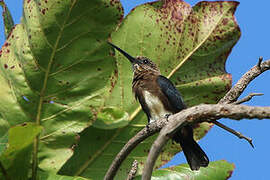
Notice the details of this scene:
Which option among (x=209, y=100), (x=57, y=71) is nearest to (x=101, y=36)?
(x=57, y=71)

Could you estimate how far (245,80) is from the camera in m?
3.05

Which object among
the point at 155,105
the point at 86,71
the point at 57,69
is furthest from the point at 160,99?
the point at 57,69

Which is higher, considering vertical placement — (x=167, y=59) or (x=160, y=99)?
(x=167, y=59)

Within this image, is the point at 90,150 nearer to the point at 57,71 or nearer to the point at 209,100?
the point at 57,71

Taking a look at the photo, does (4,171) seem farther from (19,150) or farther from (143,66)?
(143,66)

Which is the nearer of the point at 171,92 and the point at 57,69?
the point at 57,69

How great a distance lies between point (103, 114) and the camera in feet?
11.7

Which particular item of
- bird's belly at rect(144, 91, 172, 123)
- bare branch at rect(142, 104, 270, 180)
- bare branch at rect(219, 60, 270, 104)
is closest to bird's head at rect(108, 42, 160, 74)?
bird's belly at rect(144, 91, 172, 123)

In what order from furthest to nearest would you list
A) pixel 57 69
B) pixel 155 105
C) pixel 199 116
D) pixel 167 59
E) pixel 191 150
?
pixel 155 105 < pixel 191 150 < pixel 167 59 < pixel 57 69 < pixel 199 116

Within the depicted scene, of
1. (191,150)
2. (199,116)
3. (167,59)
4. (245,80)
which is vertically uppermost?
(167,59)

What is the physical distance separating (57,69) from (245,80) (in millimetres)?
1300

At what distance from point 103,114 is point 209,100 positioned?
37.4 inches

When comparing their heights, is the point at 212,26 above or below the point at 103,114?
above

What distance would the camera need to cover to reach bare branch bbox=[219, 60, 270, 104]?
9.90 feet
